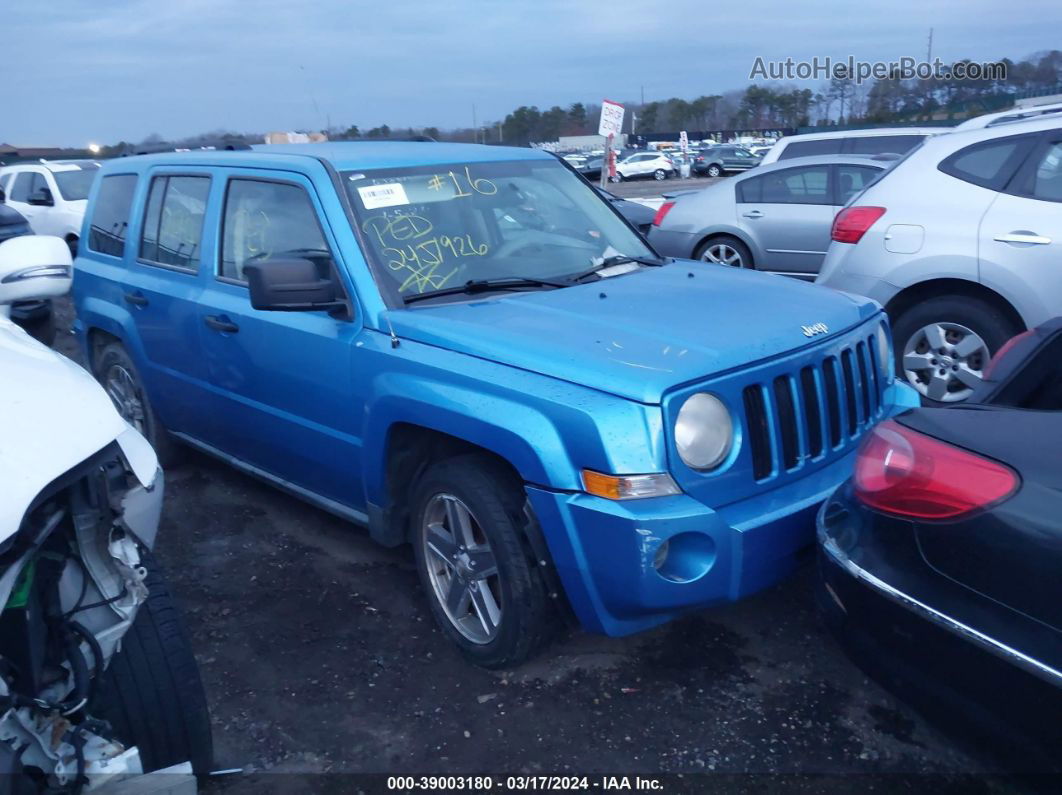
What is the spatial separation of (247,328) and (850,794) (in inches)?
117

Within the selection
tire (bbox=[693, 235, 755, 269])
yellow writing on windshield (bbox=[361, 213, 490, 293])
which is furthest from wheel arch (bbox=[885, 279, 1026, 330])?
tire (bbox=[693, 235, 755, 269])

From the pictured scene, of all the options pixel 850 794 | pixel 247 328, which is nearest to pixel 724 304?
pixel 850 794

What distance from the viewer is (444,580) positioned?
362 centimetres

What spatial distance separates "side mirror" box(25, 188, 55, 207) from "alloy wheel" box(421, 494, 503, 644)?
41.5 feet

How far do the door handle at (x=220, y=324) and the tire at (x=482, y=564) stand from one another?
4.19 feet

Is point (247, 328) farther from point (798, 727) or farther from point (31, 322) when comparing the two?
point (798, 727)

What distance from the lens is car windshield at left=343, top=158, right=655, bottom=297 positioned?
377 cm

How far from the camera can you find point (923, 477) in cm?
236

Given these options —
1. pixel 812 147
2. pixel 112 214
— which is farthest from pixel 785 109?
pixel 112 214

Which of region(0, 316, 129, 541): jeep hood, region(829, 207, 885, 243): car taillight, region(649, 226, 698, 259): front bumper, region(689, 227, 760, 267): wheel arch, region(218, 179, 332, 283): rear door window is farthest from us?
region(649, 226, 698, 259): front bumper

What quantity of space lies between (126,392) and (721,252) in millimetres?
6222

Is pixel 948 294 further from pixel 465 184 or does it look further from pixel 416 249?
pixel 416 249

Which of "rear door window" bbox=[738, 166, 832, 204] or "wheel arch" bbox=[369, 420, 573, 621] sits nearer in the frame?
"wheel arch" bbox=[369, 420, 573, 621]

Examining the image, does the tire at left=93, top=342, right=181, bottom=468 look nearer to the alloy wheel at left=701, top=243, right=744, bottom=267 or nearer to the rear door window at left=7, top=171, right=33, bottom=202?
the alloy wheel at left=701, top=243, right=744, bottom=267
